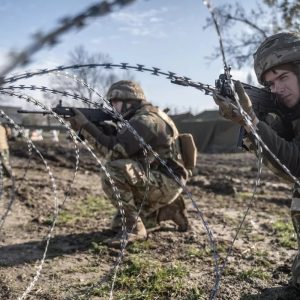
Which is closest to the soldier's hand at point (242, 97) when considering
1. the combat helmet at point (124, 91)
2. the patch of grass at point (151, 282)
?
the patch of grass at point (151, 282)

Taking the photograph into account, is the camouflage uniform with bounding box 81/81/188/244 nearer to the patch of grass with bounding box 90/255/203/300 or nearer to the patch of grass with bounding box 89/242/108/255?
the patch of grass with bounding box 89/242/108/255

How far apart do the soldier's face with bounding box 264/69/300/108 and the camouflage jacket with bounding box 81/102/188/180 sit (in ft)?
6.48

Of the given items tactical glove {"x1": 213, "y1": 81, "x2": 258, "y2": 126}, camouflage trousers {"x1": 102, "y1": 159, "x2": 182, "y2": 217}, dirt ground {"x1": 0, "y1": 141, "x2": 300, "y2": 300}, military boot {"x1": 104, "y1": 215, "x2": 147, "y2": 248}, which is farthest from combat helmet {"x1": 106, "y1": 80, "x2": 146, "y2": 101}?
tactical glove {"x1": 213, "y1": 81, "x2": 258, "y2": 126}

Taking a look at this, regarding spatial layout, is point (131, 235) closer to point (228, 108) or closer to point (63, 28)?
point (228, 108)

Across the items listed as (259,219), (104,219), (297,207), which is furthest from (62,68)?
(259,219)

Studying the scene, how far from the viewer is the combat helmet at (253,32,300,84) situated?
286cm

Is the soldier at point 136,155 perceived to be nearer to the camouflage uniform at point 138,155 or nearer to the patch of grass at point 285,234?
the camouflage uniform at point 138,155

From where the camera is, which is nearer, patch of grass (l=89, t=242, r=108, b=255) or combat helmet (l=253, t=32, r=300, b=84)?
combat helmet (l=253, t=32, r=300, b=84)

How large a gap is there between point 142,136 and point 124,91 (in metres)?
0.55

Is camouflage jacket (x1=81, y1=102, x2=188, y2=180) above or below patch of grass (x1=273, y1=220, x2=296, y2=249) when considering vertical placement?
above

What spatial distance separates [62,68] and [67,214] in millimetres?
4064

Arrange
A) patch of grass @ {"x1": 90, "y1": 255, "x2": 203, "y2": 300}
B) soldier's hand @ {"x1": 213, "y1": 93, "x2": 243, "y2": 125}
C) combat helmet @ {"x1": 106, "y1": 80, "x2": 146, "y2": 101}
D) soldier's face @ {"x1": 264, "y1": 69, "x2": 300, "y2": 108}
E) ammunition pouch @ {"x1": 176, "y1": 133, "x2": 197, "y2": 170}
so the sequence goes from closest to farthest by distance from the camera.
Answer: soldier's hand @ {"x1": 213, "y1": 93, "x2": 243, "y2": 125}, soldier's face @ {"x1": 264, "y1": 69, "x2": 300, "y2": 108}, patch of grass @ {"x1": 90, "y1": 255, "x2": 203, "y2": 300}, combat helmet @ {"x1": 106, "y1": 80, "x2": 146, "y2": 101}, ammunition pouch @ {"x1": 176, "y1": 133, "x2": 197, "y2": 170}

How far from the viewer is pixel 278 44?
116 inches

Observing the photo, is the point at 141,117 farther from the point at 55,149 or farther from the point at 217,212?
the point at 55,149
